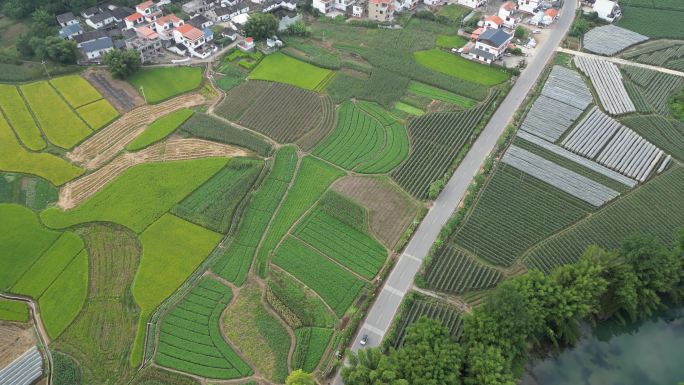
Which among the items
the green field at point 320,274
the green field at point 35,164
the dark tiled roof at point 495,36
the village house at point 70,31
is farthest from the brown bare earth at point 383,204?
the village house at point 70,31

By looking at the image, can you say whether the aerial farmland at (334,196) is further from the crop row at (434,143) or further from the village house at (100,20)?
the village house at (100,20)

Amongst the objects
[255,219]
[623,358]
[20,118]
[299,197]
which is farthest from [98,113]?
[623,358]

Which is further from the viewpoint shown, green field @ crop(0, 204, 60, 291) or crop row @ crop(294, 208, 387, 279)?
crop row @ crop(294, 208, 387, 279)

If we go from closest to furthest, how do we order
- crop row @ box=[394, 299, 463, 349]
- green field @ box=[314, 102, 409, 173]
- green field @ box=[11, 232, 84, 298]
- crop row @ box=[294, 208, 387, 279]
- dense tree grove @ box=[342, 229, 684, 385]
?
1. dense tree grove @ box=[342, 229, 684, 385]
2. crop row @ box=[394, 299, 463, 349]
3. green field @ box=[11, 232, 84, 298]
4. crop row @ box=[294, 208, 387, 279]
5. green field @ box=[314, 102, 409, 173]

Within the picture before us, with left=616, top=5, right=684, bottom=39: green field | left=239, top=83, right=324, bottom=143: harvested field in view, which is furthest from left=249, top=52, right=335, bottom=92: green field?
left=616, top=5, right=684, bottom=39: green field

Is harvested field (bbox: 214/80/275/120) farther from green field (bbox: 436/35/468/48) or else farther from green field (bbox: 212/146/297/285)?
green field (bbox: 436/35/468/48)

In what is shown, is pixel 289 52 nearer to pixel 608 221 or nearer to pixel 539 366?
pixel 608 221

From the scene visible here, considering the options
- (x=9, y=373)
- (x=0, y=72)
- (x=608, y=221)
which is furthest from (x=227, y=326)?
(x=0, y=72)

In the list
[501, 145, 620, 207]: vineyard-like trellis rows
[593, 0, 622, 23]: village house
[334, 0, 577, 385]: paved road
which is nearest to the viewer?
[334, 0, 577, 385]: paved road
